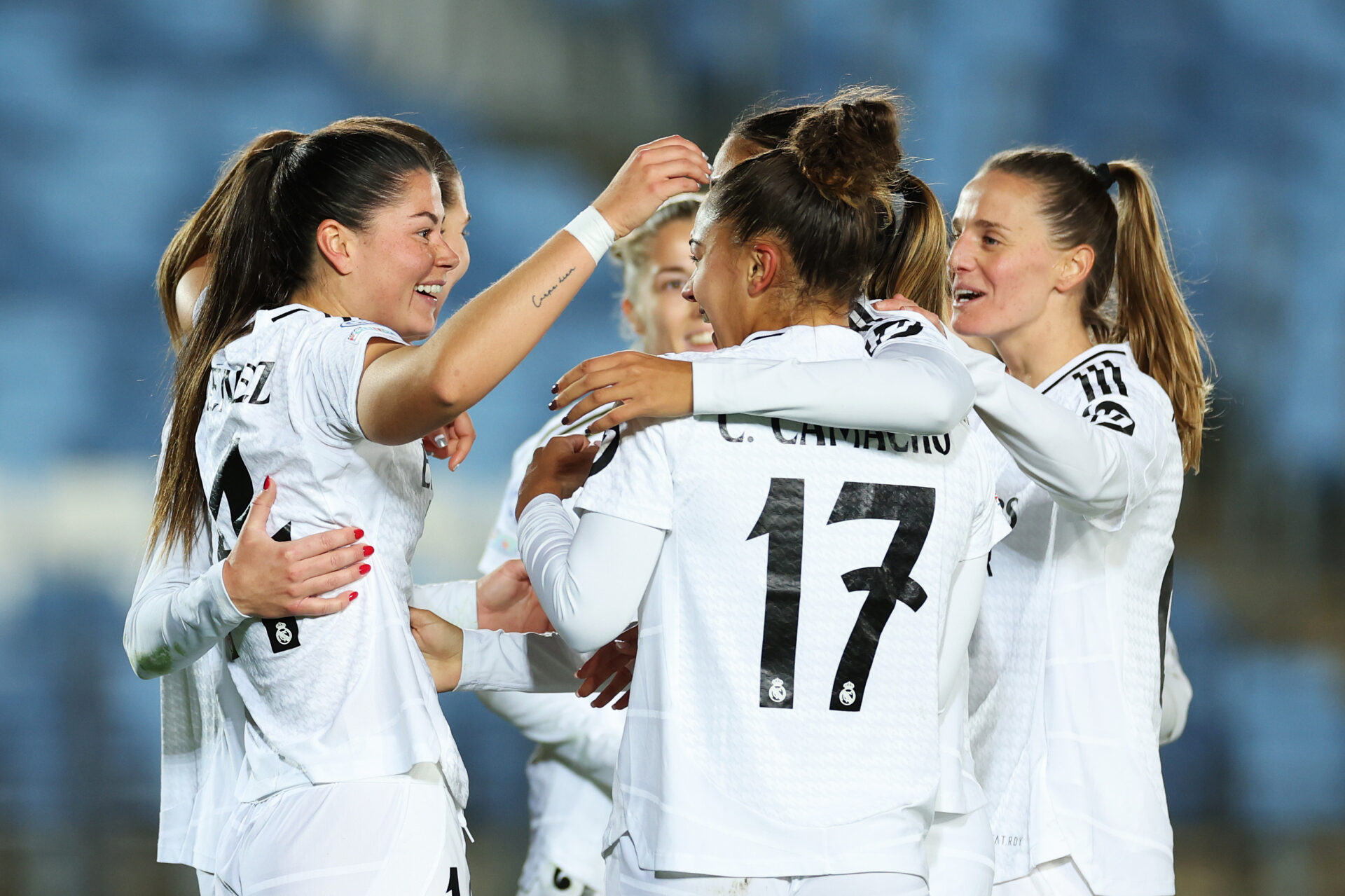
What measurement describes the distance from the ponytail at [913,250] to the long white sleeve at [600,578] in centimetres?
58

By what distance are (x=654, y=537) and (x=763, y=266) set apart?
1.14 feet

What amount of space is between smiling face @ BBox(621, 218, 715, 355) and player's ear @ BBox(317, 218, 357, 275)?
50.5 inches

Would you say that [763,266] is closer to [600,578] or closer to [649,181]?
[649,181]

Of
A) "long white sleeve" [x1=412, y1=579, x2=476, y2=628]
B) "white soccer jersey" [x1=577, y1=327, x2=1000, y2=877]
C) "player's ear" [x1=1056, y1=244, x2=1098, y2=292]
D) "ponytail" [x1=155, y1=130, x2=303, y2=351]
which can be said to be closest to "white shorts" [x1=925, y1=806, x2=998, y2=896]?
"white soccer jersey" [x1=577, y1=327, x2=1000, y2=877]

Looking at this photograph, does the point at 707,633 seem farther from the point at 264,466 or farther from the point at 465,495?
the point at 465,495

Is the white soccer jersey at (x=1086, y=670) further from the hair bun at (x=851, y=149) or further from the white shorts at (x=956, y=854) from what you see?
the hair bun at (x=851, y=149)

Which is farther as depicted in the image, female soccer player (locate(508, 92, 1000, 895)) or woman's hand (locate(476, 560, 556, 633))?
woman's hand (locate(476, 560, 556, 633))

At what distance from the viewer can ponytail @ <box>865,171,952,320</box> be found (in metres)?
1.62

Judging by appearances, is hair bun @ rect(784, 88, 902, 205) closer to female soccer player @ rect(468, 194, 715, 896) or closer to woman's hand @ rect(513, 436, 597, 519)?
woman's hand @ rect(513, 436, 597, 519)

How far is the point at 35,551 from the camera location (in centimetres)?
411

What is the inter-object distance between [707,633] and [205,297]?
771 millimetres

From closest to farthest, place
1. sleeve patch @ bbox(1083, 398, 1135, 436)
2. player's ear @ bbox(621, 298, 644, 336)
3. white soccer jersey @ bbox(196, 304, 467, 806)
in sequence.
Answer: white soccer jersey @ bbox(196, 304, 467, 806), sleeve patch @ bbox(1083, 398, 1135, 436), player's ear @ bbox(621, 298, 644, 336)

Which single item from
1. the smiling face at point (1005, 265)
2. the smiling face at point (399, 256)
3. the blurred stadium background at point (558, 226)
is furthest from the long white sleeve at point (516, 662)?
the blurred stadium background at point (558, 226)

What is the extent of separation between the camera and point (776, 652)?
4.11 feet
